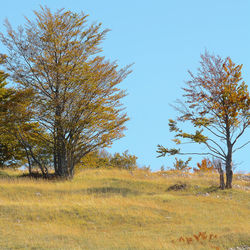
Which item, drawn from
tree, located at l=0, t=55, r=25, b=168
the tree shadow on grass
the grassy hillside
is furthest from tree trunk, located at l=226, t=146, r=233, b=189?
tree, located at l=0, t=55, r=25, b=168

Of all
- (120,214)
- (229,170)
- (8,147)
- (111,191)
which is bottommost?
(120,214)

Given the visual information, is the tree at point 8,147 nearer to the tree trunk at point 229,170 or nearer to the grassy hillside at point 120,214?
the grassy hillside at point 120,214

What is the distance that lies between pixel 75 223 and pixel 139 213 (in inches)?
110

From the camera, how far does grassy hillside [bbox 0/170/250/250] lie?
34.4 feet

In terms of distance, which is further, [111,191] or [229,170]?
[229,170]

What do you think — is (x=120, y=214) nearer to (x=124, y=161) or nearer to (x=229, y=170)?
(x=229, y=170)

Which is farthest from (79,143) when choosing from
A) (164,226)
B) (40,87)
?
(164,226)

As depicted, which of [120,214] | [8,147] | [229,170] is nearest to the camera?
[120,214]

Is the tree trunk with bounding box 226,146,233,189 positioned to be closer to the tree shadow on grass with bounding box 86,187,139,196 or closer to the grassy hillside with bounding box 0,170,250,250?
the grassy hillside with bounding box 0,170,250,250

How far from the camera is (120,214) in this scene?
14453 mm

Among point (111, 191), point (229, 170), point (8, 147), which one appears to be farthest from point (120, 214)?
point (8, 147)

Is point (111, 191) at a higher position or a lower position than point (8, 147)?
lower

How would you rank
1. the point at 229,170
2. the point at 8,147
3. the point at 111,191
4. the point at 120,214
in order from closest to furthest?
1. the point at 120,214
2. the point at 111,191
3. the point at 229,170
4. the point at 8,147

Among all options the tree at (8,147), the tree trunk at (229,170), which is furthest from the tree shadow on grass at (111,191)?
the tree at (8,147)
